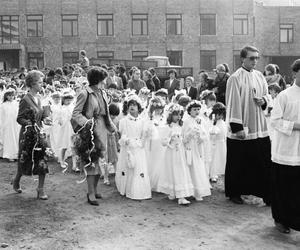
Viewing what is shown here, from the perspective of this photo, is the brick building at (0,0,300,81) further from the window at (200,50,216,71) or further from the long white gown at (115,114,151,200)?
the long white gown at (115,114,151,200)

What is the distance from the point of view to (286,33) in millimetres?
43531

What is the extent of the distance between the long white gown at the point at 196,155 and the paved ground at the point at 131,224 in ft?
0.70

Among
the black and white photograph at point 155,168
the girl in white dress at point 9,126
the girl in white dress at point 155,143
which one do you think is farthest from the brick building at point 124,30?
the girl in white dress at point 155,143

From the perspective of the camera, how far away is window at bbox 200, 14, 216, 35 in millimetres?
40469

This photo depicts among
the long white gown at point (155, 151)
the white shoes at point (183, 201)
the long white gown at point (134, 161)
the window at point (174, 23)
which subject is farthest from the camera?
the window at point (174, 23)

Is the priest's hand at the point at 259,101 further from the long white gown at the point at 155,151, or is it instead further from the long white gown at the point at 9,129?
the long white gown at the point at 9,129

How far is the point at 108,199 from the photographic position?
25.3ft

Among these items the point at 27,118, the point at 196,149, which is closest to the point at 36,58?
the point at 27,118

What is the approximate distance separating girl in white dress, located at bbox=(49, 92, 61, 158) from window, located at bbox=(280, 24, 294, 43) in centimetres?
3590

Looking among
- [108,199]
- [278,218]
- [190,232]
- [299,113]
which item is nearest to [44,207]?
[108,199]

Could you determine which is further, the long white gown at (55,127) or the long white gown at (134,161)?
the long white gown at (55,127)

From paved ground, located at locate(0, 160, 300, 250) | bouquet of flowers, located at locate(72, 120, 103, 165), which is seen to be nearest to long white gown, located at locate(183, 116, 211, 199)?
paved ground, located at locate(0, 160, 300, 250)

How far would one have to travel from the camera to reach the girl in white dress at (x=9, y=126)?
11359 mm

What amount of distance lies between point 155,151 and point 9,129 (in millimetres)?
4462
